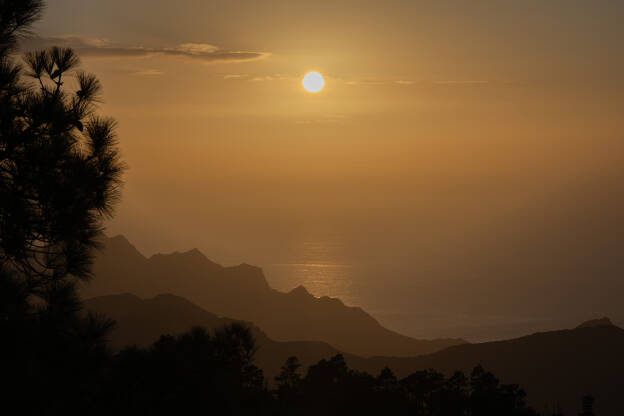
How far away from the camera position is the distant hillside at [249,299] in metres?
136

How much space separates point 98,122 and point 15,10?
194 cm

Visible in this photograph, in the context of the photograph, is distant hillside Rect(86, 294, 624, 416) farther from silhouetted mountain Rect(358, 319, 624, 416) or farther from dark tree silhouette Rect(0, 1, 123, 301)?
dark tree silhouette Rect(0, 1, 123, 301)

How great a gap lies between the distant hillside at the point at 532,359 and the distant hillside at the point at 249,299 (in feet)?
134

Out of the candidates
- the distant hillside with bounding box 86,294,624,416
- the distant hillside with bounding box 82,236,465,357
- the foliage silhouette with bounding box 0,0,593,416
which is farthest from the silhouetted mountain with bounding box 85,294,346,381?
the foliage silhouette with bounding box 0,0,593,416

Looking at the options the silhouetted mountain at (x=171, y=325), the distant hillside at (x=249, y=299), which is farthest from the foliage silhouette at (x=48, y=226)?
the distant hillside at (x=249, y=299)

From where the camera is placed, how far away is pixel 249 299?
16575 centimetres

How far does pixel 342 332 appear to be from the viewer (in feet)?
464

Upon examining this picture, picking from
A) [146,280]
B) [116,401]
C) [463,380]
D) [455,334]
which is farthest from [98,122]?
[455,334]

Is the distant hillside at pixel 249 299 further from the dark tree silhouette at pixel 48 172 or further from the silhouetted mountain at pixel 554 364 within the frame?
the dark tree silhouette at pixel 48 172

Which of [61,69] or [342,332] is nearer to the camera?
[61,69]

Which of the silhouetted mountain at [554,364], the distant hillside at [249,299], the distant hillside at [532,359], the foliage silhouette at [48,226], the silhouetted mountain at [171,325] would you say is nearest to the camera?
the foliage silhouette at [48,226]

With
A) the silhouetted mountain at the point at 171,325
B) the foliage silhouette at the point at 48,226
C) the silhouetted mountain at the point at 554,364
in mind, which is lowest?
the foliage silhouette at the point at 48,226

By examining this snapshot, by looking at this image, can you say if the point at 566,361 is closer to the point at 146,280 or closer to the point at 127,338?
the point at 127,338

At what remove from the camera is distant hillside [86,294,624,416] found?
235 ft
